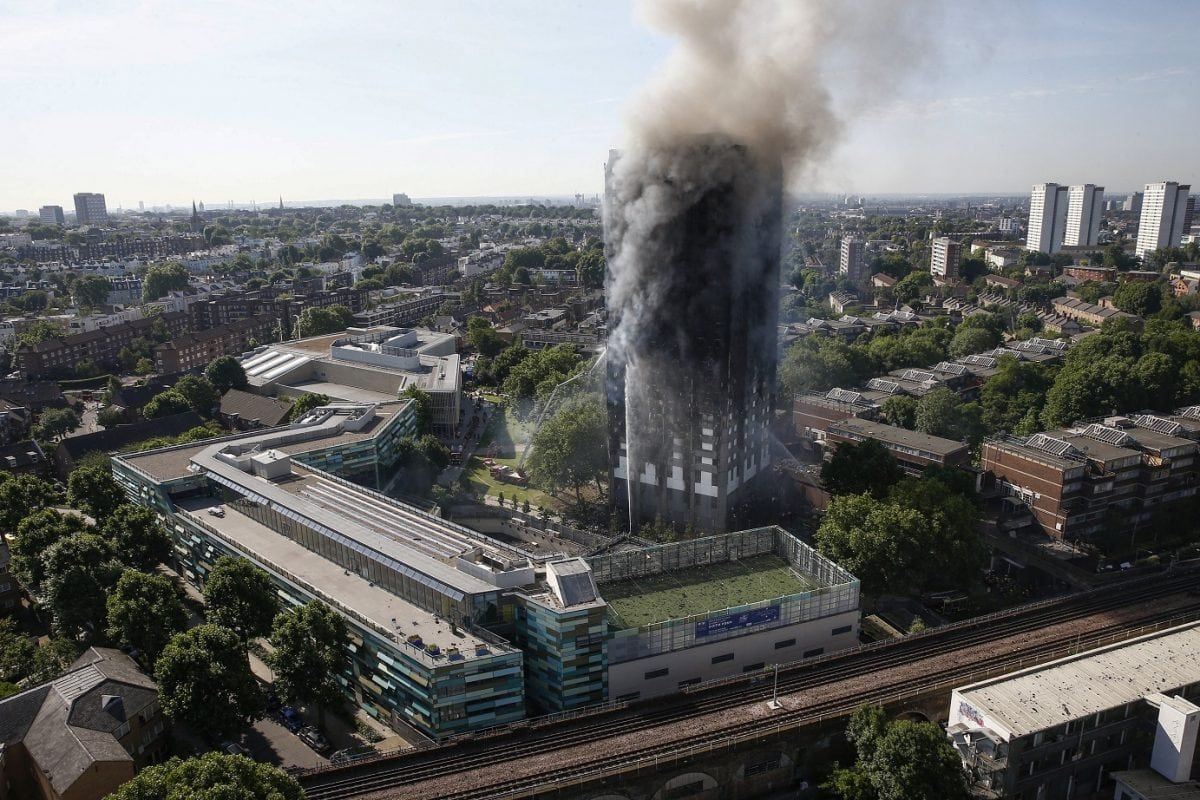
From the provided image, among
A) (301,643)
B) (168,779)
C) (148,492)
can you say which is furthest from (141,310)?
(168,779)

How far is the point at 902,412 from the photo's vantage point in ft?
195

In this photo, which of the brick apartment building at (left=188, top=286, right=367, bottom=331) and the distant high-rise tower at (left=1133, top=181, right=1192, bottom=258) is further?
the distant high-rise tower at (left=1133, top=181, right=1192, bottom=258)

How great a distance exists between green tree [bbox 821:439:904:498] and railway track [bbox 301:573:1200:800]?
1149 cm

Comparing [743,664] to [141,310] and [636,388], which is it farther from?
[141,310]

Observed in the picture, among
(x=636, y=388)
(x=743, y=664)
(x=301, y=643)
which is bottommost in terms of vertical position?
(x=743, y=664)

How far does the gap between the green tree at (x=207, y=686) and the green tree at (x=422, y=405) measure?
3324 cm

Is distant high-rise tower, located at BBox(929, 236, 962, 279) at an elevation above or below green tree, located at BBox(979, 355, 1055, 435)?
above

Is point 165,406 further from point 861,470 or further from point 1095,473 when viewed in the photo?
point 1095,473

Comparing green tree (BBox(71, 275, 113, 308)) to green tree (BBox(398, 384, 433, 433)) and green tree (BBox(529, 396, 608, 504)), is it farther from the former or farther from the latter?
green tree (BBox(529, 396, 608, 504))

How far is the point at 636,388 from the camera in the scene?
44594mm

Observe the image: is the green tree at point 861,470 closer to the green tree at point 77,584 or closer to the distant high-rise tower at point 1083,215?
the green tree at point 77,584

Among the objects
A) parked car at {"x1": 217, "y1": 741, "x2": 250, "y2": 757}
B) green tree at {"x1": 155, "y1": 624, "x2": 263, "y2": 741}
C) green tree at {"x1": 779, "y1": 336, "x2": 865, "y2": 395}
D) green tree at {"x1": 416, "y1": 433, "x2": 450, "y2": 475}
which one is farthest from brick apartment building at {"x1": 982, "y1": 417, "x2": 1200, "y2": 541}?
parked car at {"x1": 217, "y1": 741, "x2": 250, "y2": 757}

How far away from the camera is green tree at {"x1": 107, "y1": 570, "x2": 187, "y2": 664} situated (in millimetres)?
32094

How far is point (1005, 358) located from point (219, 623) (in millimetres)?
63454
